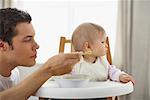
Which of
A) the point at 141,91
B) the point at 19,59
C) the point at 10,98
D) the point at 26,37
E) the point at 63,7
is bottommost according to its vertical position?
the point at 141,91

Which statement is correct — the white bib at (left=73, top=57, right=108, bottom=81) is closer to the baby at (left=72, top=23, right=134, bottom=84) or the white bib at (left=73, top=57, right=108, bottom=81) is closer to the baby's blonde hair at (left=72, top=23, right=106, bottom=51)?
the baby at (left=72, top=23, right=134, bottom=84)

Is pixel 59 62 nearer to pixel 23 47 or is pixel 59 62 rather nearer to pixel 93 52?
pixel 23 47

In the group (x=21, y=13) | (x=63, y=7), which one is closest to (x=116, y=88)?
(x=21, y=13)

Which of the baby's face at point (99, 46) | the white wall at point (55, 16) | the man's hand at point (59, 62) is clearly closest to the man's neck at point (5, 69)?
the man's hand at point (59, 62)

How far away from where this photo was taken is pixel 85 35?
177cm

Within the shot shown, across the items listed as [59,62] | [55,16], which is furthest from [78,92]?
[55,16]

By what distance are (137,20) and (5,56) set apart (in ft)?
7.06

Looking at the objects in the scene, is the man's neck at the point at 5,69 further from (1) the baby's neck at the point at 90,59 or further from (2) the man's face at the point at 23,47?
(1) the baby's neck at the point at 90,59

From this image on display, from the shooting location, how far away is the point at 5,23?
1.30m

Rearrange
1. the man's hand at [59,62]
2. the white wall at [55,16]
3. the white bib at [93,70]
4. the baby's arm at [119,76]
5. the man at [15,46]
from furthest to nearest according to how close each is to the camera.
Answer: the white wall at [55,16] < the white bib at [93,70] < the baby's arm at [119,76] < the man at [15,46] < the man's hand at [59,62]

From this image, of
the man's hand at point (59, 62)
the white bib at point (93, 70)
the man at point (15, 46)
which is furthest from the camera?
the white bib at point (93, 70)

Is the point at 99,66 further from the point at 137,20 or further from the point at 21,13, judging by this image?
the point at 137,20

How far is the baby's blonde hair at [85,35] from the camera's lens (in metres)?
1.75

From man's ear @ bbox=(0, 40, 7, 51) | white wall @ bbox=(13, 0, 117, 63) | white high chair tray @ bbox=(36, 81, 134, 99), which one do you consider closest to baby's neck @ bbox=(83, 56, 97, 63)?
white high chair tray @ bbox=(36, 81, 134, 99)
